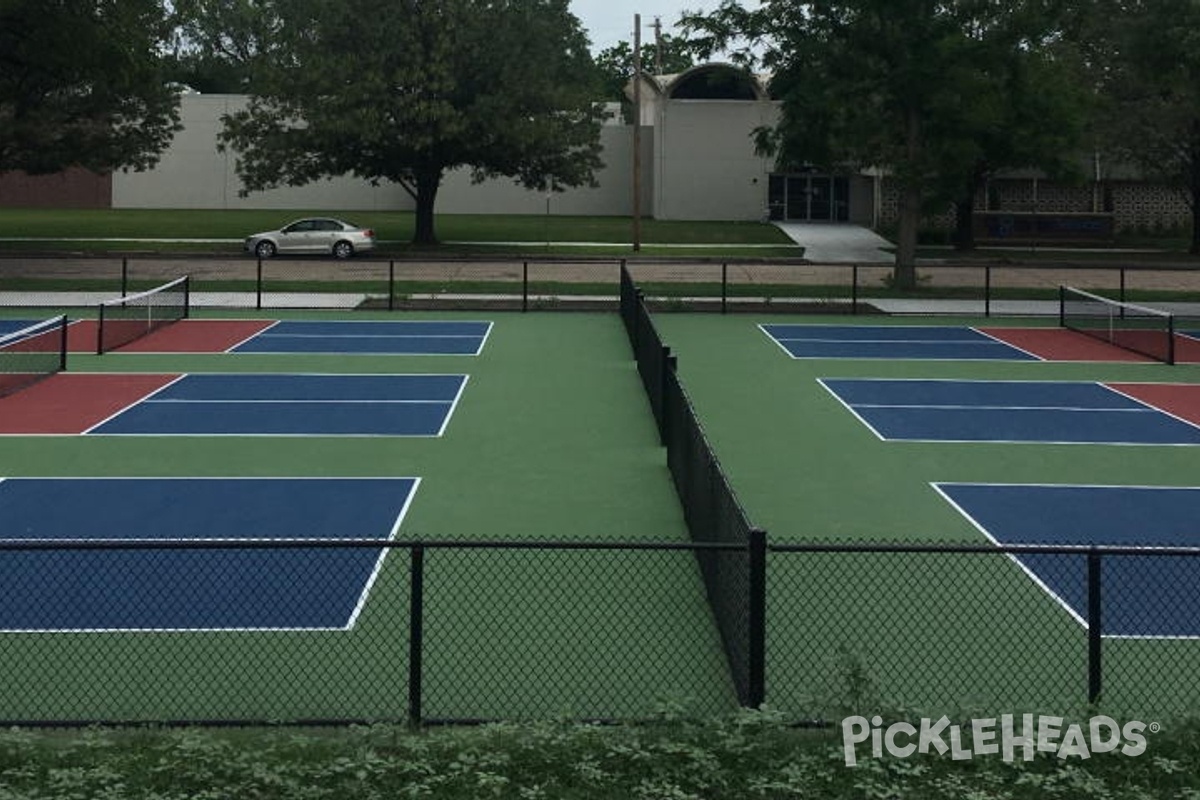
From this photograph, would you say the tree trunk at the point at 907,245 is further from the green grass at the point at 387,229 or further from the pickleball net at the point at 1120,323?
the green grass at the point at 387,229

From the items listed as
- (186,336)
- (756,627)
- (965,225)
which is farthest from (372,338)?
(965,225)

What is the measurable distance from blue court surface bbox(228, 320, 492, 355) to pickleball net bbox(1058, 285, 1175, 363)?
12336mm

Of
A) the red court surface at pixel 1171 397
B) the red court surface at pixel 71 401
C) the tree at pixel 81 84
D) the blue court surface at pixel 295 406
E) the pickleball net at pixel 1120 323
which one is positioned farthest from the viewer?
the tree at pixel 81 84

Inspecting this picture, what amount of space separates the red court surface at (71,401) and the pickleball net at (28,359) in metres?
0.22

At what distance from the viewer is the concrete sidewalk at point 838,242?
58406 millimetres

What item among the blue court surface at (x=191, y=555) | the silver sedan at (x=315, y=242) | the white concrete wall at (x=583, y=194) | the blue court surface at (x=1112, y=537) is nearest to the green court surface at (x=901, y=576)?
the blue court surface at (x=1112, y=537)

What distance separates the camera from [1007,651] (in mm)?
11719

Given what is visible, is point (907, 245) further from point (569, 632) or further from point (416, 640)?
point (416, 640)

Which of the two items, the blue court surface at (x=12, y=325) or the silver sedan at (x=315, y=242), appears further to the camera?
the silver sedan at (x=315, y=242)

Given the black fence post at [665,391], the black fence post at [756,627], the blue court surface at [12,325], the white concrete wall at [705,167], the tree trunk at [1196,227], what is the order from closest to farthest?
the black fence post at [756,627]
the black fence post at [665,391]
the blue court surface at [12,325]
the tree trunk at [1196,227]
the white concrete wall at [705,167]

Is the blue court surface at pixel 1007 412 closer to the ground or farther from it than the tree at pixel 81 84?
closer to the ground

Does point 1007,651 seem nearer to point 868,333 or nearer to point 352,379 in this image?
point 352,379

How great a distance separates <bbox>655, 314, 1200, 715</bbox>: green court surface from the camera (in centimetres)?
1084

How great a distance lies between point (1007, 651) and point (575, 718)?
3.81 meters
